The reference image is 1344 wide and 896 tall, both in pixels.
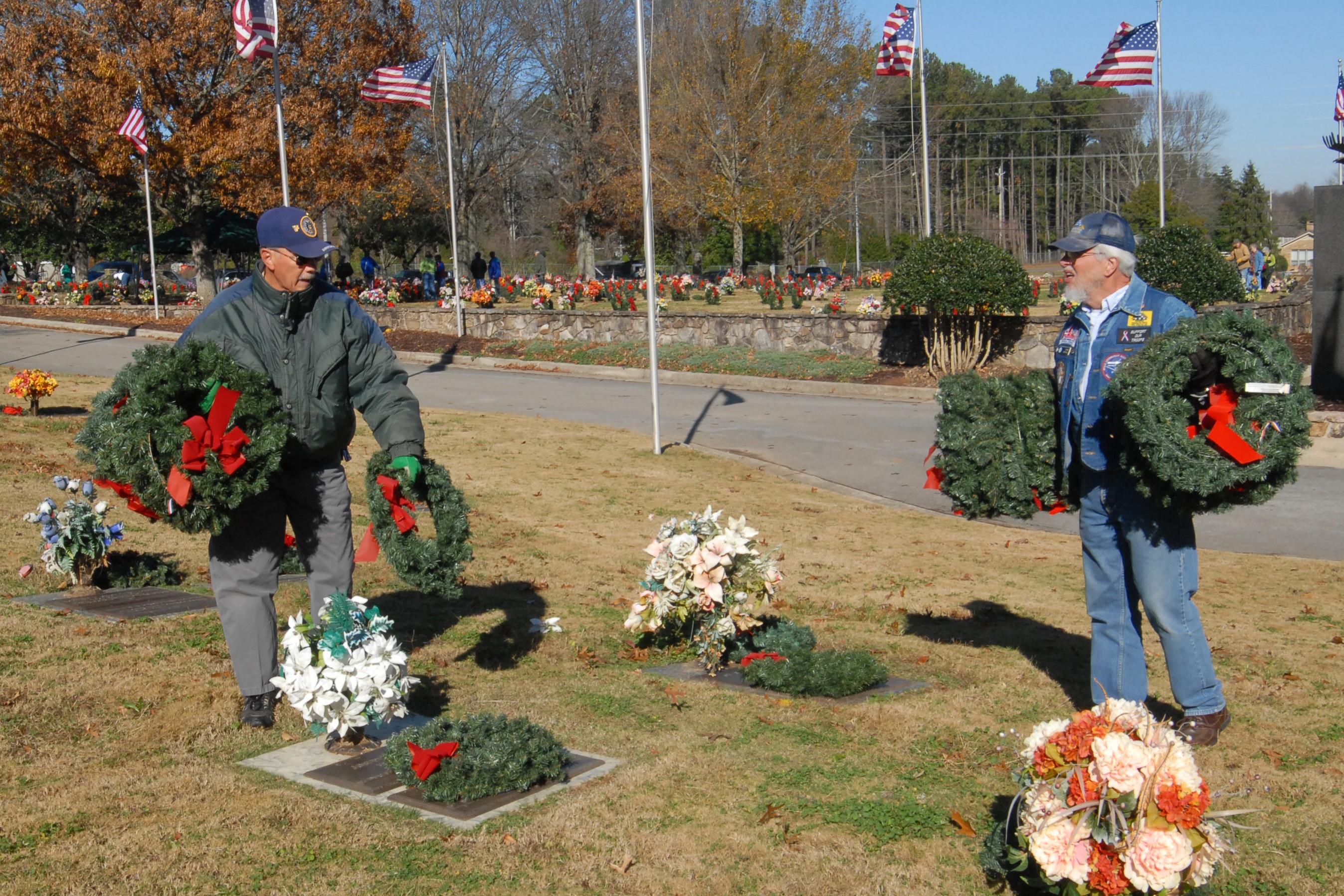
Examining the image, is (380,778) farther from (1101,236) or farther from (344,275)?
(344,275)

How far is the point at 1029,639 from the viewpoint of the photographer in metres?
5.97

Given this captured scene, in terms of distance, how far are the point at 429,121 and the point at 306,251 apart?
39.7 meters

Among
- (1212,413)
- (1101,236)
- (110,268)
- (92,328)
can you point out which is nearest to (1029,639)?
(1212,413)

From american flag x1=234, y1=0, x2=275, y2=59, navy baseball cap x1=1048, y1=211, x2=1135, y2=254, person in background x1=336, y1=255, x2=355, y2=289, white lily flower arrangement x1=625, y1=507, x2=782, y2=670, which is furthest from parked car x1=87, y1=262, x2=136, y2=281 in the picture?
navy baseball cap x1=1048, y1=211, x2=1135, y2=254

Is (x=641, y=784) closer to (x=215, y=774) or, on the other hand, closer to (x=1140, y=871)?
(x=215, y=774)

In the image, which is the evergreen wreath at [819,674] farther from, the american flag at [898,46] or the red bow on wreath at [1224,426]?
the american flag at [898,46]

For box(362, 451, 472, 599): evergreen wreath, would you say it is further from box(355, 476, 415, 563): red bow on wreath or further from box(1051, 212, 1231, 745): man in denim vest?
box(1051, 212, 1231, 745): man in denim vest

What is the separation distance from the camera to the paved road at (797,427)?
995 cm

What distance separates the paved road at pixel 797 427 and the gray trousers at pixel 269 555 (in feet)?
23.5

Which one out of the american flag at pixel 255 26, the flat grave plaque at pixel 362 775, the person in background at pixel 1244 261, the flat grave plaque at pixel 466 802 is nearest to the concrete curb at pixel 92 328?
the american flag at pixel 255 26

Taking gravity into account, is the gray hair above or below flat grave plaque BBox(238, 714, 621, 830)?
above

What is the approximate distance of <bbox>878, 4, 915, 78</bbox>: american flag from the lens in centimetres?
2288

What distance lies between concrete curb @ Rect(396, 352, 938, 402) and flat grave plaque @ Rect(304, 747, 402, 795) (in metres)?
13.1

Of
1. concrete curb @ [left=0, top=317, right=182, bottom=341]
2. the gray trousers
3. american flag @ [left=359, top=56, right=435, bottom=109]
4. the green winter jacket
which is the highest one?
american flag @ [left=359, top=56, right=435, bottom=109]
